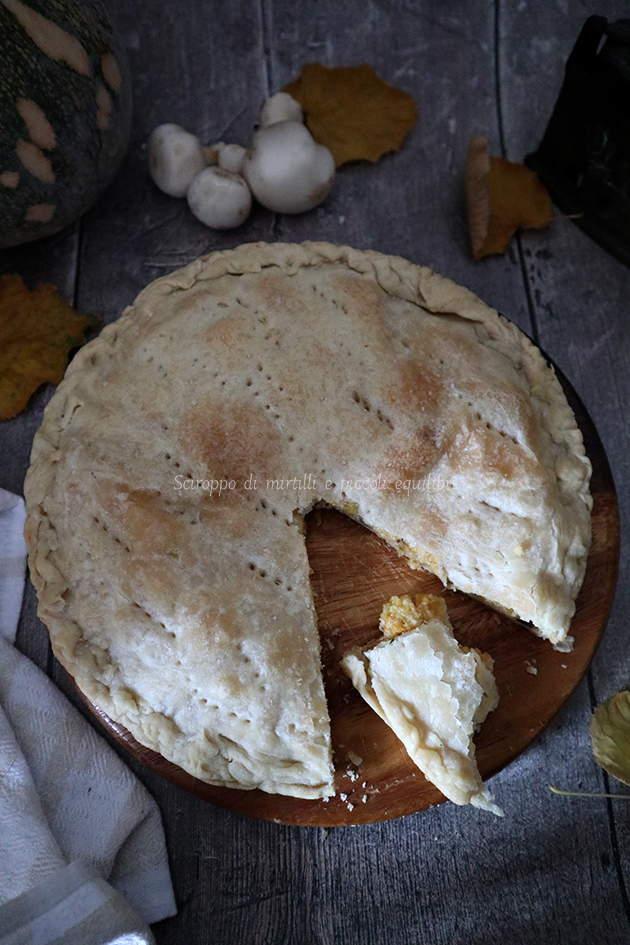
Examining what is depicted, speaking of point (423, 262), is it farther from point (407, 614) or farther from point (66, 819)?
A: point (66, 819)

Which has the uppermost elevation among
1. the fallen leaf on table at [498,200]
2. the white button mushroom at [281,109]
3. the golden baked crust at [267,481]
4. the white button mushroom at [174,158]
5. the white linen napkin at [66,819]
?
the white button mushroom at [281,109]

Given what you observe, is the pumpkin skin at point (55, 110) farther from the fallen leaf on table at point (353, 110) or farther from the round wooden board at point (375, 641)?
the round wooden board at point (375, 641)

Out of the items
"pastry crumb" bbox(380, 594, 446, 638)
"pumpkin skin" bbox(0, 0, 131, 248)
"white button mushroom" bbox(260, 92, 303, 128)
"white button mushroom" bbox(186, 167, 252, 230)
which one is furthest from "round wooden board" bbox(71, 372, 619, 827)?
"white button mushroom" bbox(260, 92, 303, 128)

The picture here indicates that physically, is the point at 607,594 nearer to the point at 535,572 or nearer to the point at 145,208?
the point at 535,572

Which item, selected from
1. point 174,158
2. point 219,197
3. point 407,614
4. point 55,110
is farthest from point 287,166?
point 407,614

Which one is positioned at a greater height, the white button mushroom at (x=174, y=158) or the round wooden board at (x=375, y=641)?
the white button mushroom at (x=174, y=158)

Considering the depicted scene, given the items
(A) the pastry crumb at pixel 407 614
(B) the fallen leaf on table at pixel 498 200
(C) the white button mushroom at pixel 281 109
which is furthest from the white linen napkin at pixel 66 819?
(B) the fallen leaf on table at pixel 498 200

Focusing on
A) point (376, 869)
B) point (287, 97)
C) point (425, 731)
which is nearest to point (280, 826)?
point (376, 869)
